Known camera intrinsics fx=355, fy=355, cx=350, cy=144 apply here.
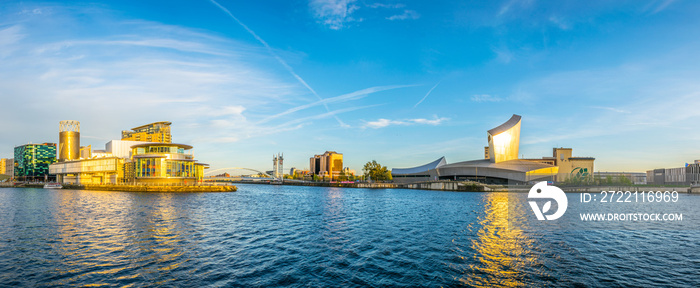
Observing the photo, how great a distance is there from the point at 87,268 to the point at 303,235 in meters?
15.6

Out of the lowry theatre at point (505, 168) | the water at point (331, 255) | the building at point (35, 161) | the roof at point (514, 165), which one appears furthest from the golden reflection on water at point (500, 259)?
the building at point (35, 161)

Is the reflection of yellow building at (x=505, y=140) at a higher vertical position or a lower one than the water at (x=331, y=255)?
higher

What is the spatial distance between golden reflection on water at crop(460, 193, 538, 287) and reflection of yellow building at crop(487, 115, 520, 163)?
471ft

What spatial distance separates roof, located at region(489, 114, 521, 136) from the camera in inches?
6619

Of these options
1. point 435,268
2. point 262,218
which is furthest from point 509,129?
point 435,268

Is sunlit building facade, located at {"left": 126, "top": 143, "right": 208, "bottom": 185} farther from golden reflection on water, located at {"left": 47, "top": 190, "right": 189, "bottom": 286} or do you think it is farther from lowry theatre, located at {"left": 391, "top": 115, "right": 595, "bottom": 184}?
lowry theatre, located at {"left": 391, "top": 115, "right": 595, "bottom": 184}

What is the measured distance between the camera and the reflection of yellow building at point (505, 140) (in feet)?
549

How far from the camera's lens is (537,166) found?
514ft

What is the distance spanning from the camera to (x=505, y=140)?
16900 centimetres

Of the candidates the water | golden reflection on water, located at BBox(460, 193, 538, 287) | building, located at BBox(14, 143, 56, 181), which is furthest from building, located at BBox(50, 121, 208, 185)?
golden reflection on water, located at BBox(460, 193, 538, 287)

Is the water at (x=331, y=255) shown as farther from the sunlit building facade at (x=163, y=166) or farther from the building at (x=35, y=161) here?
the building at (x=35, y=161)

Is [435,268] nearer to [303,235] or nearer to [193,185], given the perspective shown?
[303,235]

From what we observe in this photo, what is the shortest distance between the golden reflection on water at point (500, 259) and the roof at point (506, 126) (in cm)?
14534

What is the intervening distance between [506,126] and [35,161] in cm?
23470
